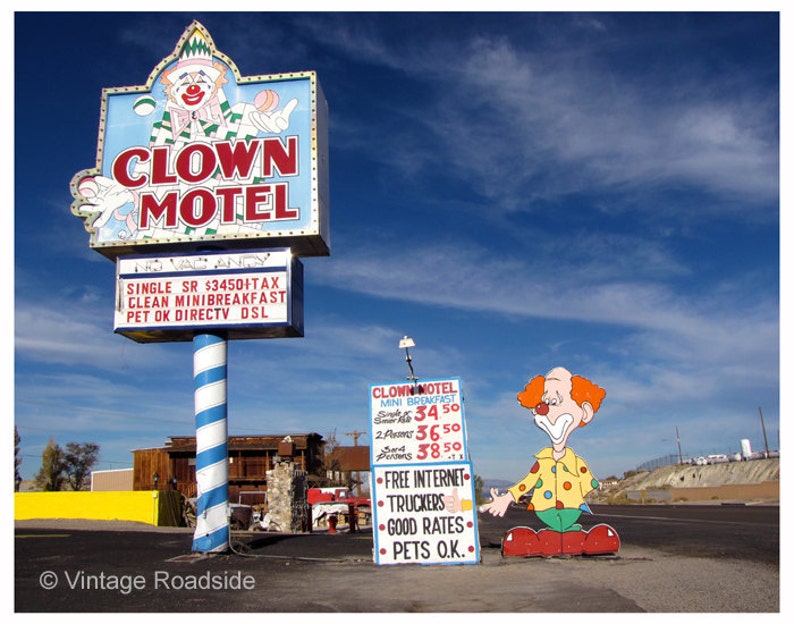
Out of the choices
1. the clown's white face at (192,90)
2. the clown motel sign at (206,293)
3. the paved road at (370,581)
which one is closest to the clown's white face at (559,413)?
the paved road at (370,581)

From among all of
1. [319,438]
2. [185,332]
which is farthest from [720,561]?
[319,438]

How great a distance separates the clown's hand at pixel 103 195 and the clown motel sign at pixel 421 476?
7.47 m

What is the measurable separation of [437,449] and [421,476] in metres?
0.59

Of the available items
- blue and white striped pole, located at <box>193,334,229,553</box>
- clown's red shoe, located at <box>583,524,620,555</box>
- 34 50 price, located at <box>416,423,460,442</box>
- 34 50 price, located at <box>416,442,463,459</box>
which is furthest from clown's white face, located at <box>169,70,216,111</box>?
clown's red shoe, located at <box>583,524,620,555</box>

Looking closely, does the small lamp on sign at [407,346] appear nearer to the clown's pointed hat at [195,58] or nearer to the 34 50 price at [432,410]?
the 34 50 price at [432,410]

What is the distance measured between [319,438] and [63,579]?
3742 cm

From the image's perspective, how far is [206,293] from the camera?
1422 cm

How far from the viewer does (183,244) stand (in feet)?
47.8

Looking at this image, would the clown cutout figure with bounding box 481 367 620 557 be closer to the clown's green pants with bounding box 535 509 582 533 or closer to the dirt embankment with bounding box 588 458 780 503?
the clown's green pants with bounding box 535 509 582 533

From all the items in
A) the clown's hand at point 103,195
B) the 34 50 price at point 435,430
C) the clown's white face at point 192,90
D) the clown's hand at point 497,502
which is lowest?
the clown's hand at point 497,502

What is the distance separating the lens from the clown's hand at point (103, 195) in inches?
582

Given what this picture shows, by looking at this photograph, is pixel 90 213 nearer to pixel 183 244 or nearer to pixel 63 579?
pixel 183 244

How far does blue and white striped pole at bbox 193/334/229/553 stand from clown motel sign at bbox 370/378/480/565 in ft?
11.9

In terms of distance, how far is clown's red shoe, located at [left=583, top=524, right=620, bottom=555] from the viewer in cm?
1188
